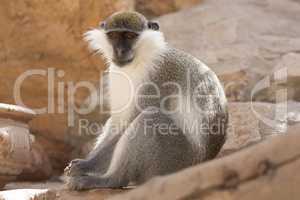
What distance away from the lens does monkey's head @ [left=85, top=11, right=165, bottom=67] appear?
185 inches

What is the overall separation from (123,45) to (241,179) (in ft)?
8.79

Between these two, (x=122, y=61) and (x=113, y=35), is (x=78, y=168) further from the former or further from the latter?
(x=113, y=35)

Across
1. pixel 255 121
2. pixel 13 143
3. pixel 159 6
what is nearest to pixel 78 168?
pixel 13 143

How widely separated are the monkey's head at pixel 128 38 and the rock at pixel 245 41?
2.65m

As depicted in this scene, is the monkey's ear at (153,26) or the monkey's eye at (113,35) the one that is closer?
the monkey's eye at (113,35)

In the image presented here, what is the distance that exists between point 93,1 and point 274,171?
→ 623 cm

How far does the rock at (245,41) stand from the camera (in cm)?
724

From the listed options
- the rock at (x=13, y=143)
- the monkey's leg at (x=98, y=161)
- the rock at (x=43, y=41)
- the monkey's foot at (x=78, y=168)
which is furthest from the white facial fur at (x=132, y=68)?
the rock at (x=43, y=41)

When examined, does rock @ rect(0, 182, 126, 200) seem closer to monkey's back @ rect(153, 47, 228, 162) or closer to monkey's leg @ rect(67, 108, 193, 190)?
monkey's leg @ rect(67, 108, 193, 190)

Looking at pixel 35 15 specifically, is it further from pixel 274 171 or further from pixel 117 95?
pixel 274 171

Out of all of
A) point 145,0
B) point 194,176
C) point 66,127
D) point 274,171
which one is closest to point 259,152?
point 274,171

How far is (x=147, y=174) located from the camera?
4.34m

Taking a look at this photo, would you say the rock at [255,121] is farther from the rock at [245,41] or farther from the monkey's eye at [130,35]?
the monkey's eye at [130,35]

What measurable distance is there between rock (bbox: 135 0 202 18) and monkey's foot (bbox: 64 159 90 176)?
14.8ft
